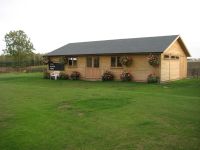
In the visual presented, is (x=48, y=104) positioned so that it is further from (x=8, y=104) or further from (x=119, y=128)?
(x=119, y=128)

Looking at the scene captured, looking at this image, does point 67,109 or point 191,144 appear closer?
point 191,144

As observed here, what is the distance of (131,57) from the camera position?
23.5m

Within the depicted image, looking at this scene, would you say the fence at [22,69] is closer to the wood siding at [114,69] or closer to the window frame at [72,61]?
the wood siding at [114,69]

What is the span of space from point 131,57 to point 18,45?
29184mm

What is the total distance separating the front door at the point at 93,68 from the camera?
25938 mm

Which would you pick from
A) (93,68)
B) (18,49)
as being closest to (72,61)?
(93,68)

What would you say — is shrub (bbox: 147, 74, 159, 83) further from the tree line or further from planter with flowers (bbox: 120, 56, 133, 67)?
the tree line

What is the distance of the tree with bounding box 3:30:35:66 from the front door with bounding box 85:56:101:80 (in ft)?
79.6

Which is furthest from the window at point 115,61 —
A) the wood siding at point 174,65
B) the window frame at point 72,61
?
the window frame at point 72,61

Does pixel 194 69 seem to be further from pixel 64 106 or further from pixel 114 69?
pixel 64 106

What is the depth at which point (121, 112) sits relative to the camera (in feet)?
30.9

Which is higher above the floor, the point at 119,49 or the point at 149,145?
the point at 119,49

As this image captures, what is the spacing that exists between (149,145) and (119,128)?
59.6 inches

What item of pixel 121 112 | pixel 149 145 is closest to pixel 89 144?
pixel 149 145
